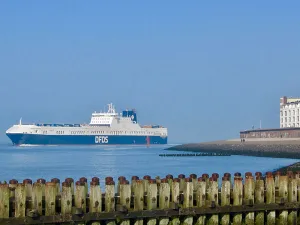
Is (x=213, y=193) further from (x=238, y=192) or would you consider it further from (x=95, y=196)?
(x=95, y=196)

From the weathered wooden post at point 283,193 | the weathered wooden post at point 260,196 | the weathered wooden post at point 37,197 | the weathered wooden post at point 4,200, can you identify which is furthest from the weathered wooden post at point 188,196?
the weathered wooden post at point 4,200

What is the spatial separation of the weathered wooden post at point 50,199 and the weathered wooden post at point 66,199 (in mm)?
187

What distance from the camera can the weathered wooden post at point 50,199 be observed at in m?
13.8

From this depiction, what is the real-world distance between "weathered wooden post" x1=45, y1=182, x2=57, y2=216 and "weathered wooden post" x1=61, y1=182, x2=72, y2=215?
0.62ft

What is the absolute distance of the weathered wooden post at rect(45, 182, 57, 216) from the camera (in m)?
13.8

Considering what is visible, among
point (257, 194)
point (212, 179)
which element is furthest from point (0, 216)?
point (257, 194)

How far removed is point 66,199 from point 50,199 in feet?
1.12

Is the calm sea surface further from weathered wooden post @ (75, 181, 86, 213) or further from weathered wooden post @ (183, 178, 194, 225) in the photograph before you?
weathered wooden post @ (75, 181, 86, 213)

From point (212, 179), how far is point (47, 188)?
4.01 m

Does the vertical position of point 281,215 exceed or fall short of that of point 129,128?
it falls short

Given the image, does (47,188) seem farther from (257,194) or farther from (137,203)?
(257,194)

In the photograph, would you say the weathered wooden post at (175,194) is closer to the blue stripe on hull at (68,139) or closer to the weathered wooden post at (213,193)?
the weathered wooden post at (213,193)

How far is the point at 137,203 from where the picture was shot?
14805mm

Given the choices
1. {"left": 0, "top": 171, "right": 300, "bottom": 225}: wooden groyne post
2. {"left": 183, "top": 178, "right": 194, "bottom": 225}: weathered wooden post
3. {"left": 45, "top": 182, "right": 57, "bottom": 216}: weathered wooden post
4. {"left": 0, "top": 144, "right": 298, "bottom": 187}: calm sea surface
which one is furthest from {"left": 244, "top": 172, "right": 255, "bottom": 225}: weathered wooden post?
{"left": 0, "top": 144, "right": 298, "bottom": 187}: calm sea surface
